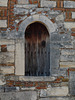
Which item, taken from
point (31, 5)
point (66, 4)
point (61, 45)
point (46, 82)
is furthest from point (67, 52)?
point (31, 5)

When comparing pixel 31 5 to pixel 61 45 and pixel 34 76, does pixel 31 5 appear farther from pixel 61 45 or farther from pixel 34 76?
pixel 34 76

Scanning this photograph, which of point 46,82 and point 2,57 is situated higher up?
point 2,57

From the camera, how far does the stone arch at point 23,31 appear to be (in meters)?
4.14

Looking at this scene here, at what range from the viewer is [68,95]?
13.8 ft

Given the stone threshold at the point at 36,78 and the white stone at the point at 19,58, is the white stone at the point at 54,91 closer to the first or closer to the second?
the stone threshold at the point at 36,78

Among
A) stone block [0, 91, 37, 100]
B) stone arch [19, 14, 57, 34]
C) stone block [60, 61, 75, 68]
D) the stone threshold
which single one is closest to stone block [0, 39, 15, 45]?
stone arch [19, 14, 57, 34]

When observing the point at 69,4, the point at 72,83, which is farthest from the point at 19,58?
the point at 69,4

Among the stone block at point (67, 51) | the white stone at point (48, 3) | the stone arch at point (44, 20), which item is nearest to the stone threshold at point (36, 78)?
the stone block at point (67, 51)

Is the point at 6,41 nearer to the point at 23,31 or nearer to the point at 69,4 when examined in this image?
the point at 23,31

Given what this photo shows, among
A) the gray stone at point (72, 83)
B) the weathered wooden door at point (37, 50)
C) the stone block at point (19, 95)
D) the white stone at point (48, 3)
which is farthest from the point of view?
the weathered wooden door at point (37, 50)

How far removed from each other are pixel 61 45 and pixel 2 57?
1.58 m

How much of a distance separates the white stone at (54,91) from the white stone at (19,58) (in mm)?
747

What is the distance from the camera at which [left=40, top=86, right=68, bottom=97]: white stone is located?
4.15 metres

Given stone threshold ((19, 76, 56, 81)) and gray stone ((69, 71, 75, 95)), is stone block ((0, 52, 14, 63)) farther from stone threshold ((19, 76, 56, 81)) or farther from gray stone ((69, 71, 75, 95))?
gray stone ((69, 71, 75, 95))
